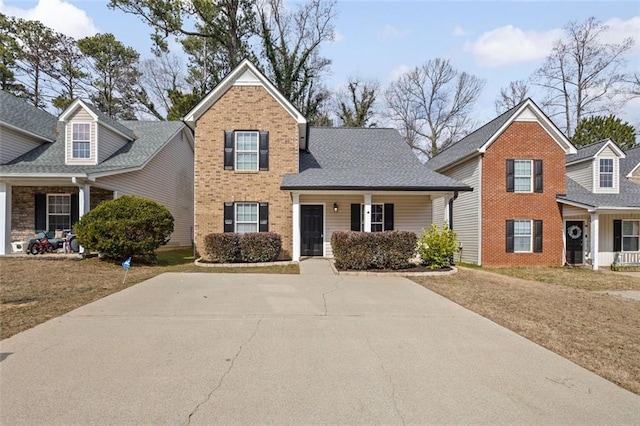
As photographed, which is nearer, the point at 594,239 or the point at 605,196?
the point at 594,239

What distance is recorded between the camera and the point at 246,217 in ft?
49.4

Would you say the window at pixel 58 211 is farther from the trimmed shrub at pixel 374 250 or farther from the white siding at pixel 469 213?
the white siding at pixel 469 213

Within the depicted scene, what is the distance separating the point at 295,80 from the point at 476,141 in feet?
59.6

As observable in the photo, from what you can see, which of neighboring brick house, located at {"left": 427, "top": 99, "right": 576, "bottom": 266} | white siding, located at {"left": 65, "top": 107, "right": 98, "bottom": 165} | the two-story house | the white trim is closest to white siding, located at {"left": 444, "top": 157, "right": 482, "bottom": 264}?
Answer: neighboring brick house, located at {"left": 427, "top": 99, "right": 576, "bottom": 266}

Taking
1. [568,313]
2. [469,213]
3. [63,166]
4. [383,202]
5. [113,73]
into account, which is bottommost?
[568,313]

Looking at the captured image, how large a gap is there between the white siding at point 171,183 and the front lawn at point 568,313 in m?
13.2

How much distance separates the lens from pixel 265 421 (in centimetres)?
315

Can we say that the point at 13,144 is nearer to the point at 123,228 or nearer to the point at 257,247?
the point at 123,228

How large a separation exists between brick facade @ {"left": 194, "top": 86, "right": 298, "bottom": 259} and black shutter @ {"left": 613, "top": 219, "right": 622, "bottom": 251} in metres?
15.4

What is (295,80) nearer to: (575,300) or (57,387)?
(575,300)

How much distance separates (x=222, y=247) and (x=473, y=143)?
13.3m

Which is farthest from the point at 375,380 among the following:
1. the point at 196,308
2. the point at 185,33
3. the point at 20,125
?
the point at 185,33

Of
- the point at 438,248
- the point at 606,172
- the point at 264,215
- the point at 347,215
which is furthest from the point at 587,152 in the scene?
the point at 264,215

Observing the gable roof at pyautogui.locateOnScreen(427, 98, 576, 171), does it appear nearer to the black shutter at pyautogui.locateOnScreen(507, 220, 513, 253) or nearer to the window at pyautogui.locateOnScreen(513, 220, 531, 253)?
the black shutter at pyautogui.locateOnScreen(507, 220, 513, 253)
